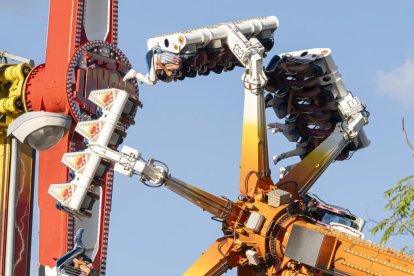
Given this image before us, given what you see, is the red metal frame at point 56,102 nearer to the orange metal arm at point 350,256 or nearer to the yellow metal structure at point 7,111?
the yellow metal structure at point 7,111

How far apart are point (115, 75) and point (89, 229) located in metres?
3.72

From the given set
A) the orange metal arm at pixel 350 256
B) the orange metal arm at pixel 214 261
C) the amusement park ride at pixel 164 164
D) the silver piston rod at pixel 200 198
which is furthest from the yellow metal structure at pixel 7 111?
the orange metal arm at pixel 350 256

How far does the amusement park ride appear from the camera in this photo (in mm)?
31203

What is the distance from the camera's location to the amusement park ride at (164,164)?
102 feet

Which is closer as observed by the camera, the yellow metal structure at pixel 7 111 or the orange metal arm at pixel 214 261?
the orange metal arm at pixel 214 261

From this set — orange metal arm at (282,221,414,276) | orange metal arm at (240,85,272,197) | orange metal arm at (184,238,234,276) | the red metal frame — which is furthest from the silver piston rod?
the red metal frame

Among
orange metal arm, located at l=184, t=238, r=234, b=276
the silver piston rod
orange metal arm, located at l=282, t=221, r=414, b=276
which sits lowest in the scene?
orange metal arm, located at l=184, t=238, r=234, b=276

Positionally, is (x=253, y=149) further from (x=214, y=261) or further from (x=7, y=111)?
(x=7, y=111)

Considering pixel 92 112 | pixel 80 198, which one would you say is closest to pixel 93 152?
pixel 80 198

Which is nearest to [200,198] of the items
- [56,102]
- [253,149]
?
[253,149]

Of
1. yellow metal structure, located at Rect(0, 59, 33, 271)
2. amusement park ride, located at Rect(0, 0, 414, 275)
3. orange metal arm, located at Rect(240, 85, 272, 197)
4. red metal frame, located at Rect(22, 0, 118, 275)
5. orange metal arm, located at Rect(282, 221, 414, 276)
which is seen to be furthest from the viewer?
yellow metal structure, located at Rect(0, 59, 33, 271)

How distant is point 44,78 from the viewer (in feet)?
133

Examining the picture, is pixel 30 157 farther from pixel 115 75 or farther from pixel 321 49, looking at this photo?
pixel 321 49

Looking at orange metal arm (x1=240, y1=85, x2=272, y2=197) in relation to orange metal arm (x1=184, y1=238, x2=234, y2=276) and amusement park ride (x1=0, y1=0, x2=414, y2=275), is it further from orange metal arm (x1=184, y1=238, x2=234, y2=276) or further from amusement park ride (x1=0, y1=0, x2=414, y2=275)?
orange metal arm (x1=184, y1=238, x2=234, y2=276)
